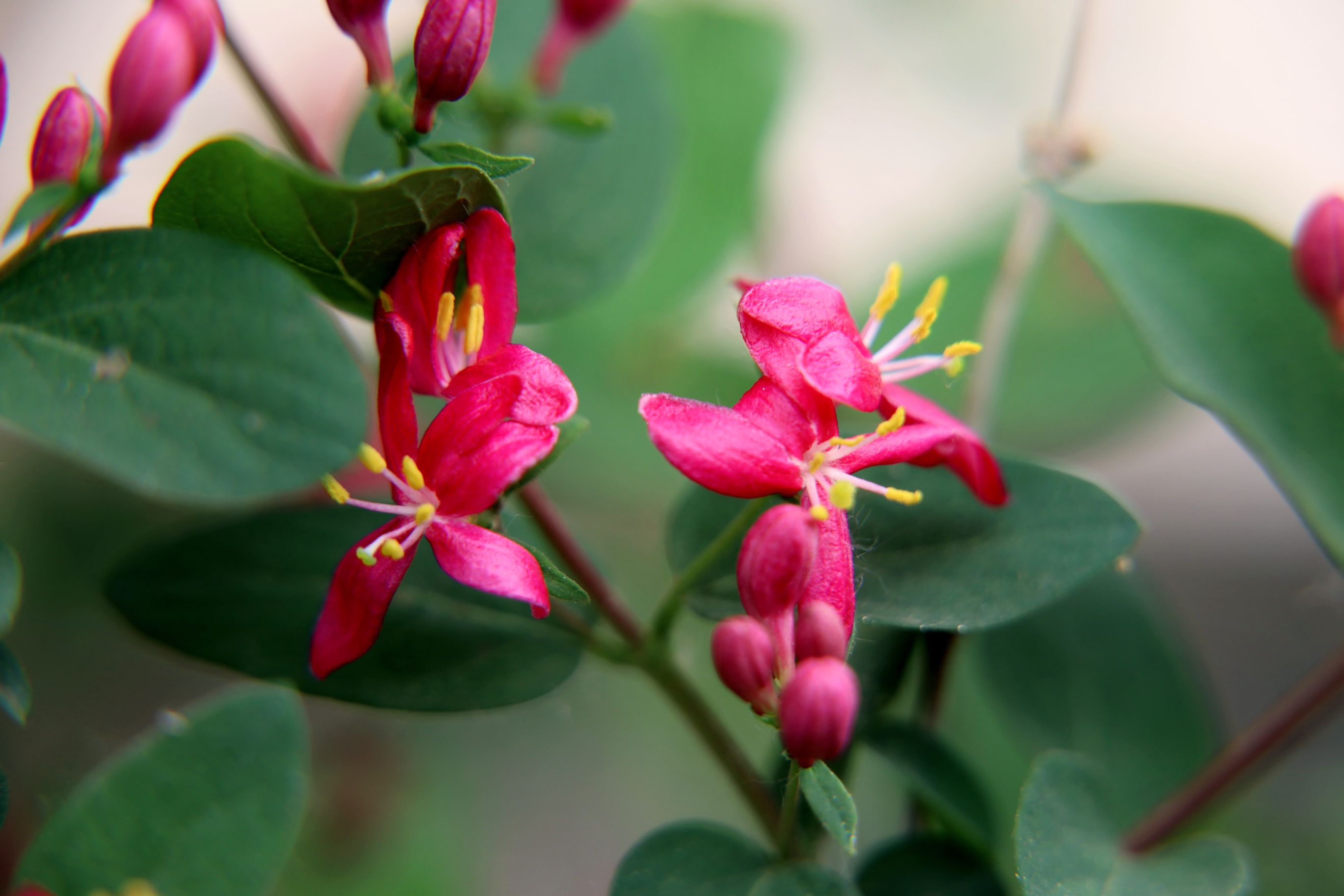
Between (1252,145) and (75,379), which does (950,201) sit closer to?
(1252,145)

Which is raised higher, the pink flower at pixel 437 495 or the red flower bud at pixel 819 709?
the pink flower at pixel 437 495

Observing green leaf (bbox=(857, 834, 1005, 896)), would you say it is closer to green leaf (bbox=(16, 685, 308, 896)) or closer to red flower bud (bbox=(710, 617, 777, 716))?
red flower bud (bbox=(710, 617, 777, 716))

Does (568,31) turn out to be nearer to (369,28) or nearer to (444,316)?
(369,28)

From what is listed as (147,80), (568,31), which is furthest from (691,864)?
(568,31)

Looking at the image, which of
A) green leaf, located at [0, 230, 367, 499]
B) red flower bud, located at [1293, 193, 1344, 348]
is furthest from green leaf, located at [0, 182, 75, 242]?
red flower bud, located at [1293, 193, 1344, 348]

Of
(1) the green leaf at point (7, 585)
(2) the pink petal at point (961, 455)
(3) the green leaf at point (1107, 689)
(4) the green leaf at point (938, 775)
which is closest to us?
(1) the green leaf at point (7, 585)

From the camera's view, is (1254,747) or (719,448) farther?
(1254,747)

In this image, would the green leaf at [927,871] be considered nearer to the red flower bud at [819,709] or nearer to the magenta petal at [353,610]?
the red flower bud at [819,709]

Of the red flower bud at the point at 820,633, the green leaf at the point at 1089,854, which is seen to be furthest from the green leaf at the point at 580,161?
the green leaf at the point at 1089,854
